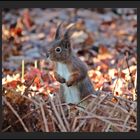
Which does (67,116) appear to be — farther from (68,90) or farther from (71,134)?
(68,90)

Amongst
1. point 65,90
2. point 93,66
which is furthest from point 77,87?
point 93,66

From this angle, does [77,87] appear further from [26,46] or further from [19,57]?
[26,46]

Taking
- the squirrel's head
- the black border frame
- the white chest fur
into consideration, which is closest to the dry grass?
the black border frame

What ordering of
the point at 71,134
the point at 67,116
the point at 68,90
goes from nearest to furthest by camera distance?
the point at 71,134 < the point at 67,116 < the point at 68,90

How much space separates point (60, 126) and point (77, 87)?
0.96 meters

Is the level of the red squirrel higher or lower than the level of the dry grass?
higher

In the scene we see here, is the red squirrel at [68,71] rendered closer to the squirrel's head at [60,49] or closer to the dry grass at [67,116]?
the squirrel's head at [60,49]

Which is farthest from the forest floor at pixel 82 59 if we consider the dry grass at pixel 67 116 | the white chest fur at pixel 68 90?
the white chest fur at pixel 68 90

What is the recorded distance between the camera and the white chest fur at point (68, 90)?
18.7 ft

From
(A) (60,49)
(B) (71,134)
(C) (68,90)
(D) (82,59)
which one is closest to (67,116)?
(B) (71,134)

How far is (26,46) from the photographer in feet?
32.0

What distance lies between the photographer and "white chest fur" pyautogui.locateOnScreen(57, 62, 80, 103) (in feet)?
18.7

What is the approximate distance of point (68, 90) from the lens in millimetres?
5715

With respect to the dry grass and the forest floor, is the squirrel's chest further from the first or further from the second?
the dry grass
